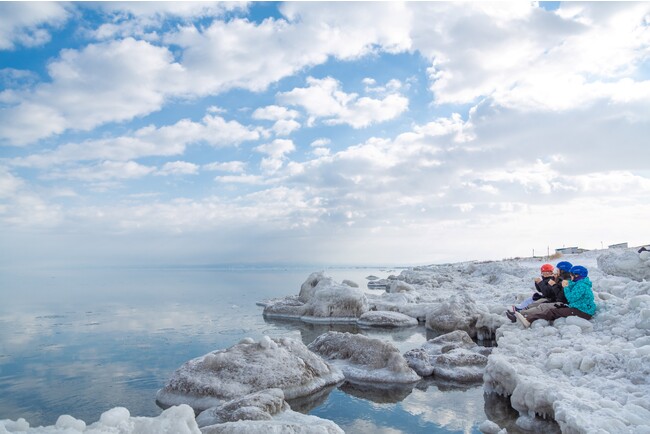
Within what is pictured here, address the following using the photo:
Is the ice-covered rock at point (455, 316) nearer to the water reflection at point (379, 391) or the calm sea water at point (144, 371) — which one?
the calm sea water at point (144, 371)

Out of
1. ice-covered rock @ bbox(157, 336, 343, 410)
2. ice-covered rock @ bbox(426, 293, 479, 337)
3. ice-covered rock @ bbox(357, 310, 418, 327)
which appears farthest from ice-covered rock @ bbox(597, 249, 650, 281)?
ice-covered rock @ bbox(157, 336, 343, 410)

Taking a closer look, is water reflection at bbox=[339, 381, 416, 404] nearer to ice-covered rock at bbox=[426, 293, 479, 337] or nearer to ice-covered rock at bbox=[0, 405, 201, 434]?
ice-covered rock at bbox=[0, 405, 201, 434]

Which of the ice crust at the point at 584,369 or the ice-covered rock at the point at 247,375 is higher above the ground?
the ice crust at the point at 584,369

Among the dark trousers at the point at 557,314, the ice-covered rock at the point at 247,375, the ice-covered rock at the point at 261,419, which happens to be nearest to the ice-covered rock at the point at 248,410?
the ice-covered rock at the point at 261,419

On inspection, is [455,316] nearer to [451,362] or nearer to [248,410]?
[451,362]

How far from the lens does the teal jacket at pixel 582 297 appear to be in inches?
428

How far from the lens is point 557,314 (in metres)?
11.1

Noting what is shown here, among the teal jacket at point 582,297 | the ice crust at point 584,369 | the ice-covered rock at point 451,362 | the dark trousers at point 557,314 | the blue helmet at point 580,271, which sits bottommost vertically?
the ice-covered rock at point 451,362

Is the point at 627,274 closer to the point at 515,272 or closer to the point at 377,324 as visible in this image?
the point at 377,324

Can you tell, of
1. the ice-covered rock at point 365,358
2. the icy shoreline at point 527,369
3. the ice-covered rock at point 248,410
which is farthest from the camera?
the ice-covered rock at point 365,358

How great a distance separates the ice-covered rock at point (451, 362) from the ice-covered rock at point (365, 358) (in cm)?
55

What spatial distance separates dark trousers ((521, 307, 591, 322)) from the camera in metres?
10.8

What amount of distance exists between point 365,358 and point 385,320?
772 centimetres

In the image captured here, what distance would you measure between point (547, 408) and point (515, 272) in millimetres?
29275
